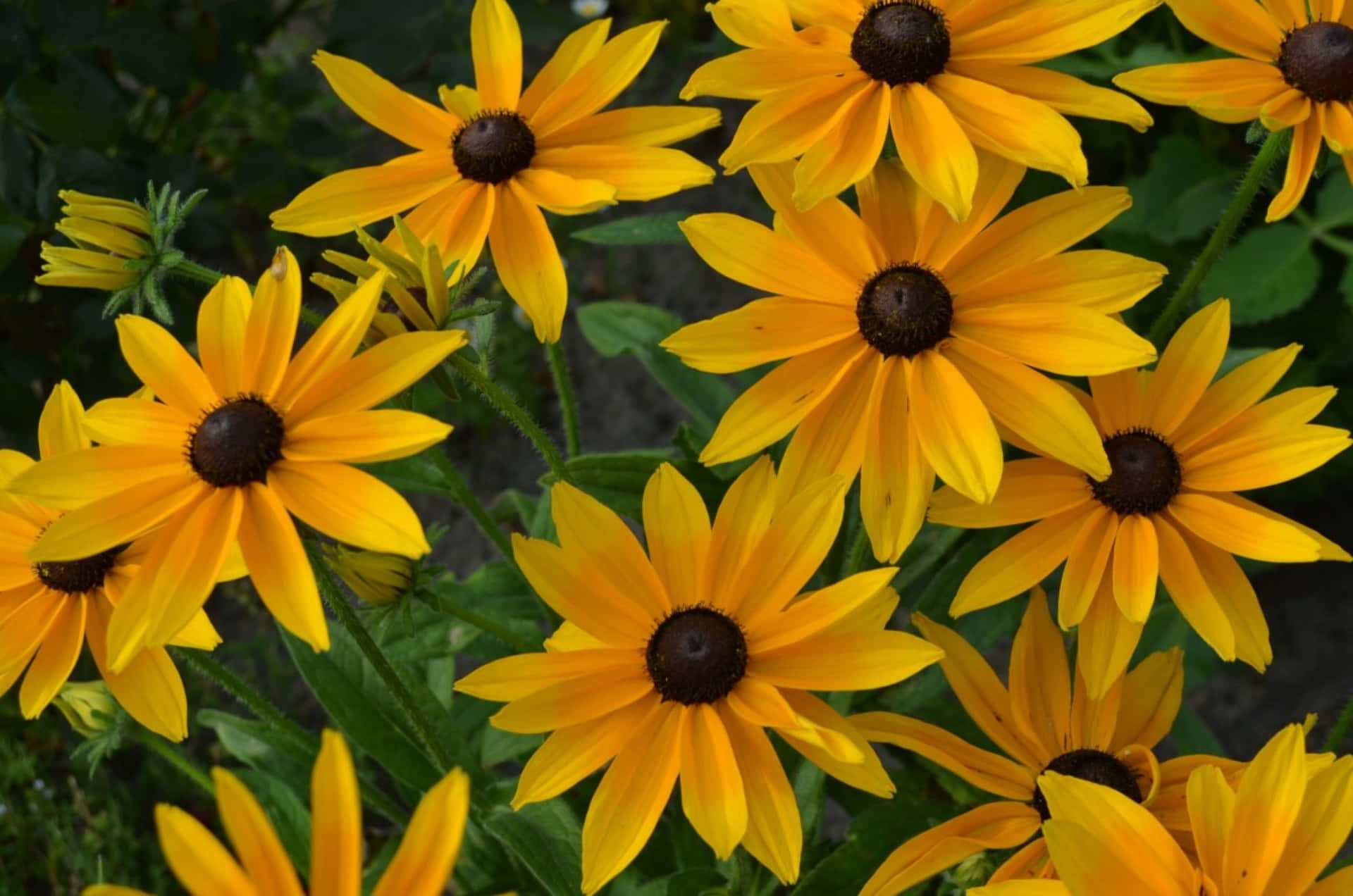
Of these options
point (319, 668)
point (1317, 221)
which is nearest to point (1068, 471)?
point (319, 668)

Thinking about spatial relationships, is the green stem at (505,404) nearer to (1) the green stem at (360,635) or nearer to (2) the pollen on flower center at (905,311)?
(1) the green stem at (360,635)

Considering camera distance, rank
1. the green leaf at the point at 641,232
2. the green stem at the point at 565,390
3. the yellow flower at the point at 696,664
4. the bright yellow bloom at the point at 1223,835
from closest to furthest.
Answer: the bright yellow bloom at the point at 1223,835, the yellow flower at the point at 696,664, the green stem at the point at 565,390, the green leaf at the point at 641,232

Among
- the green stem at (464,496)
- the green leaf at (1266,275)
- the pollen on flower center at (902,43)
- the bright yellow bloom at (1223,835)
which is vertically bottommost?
the bright yellow bloom at (1223,835)

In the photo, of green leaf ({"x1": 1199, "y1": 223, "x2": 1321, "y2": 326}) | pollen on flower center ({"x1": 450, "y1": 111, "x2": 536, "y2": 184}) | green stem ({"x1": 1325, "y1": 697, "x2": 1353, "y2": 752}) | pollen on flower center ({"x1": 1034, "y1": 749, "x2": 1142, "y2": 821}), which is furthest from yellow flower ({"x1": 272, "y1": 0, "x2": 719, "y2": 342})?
green leaf ({"x1": 1199, "y1": 223, "x2": 1321, "y2": 326})

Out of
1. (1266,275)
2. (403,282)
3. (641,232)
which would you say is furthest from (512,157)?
(1266,275)

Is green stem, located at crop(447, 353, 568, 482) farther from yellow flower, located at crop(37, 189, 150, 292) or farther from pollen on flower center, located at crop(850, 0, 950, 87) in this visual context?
pollen on flower center, located at crop(850, 0, 950, 87)

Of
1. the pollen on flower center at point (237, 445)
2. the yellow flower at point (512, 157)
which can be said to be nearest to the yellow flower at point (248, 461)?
the pollen on flower center at point (237, 445)

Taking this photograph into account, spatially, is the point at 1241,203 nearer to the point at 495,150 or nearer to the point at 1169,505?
the point at 1169,505
